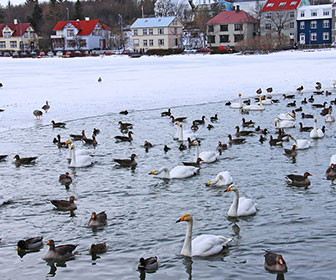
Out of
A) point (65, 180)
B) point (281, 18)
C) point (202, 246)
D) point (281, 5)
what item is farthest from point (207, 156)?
point (281, 5)

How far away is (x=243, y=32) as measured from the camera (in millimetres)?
98500

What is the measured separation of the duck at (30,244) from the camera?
9.01 m

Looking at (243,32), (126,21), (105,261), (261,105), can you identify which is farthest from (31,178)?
(126,21)

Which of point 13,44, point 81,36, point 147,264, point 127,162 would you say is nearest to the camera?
point 147,264

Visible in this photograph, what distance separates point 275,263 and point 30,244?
4.10 metres

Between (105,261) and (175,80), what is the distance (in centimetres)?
3018

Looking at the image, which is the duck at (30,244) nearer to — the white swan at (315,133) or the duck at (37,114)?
the white swan at (315,133)

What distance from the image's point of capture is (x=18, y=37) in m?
126

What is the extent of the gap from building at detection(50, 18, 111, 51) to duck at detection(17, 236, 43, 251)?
108122mm

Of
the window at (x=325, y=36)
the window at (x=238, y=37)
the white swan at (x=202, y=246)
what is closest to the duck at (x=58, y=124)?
the white swan at (x=202, y=246)

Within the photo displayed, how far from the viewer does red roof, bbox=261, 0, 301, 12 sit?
96.3 m

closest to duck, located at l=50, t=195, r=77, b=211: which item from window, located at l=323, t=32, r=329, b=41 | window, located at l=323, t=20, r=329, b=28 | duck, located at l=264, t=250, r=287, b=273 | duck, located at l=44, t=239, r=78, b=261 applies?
duck, located at l=44, t=239, r=78, b=261

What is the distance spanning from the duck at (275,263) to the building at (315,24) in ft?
298

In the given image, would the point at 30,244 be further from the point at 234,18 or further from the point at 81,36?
the point at 81,36
